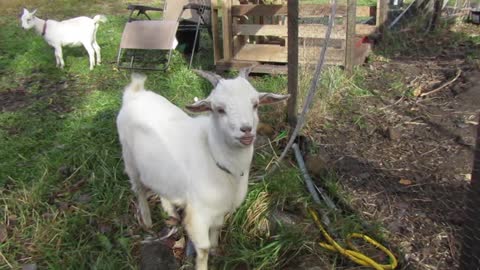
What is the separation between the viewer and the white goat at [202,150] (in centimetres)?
Result: 238

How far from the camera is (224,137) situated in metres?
2.48

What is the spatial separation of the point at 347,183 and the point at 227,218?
1083 mm

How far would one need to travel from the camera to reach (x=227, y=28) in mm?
6238

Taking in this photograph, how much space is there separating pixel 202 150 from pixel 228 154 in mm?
200

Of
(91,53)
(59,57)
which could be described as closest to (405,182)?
(91,53)

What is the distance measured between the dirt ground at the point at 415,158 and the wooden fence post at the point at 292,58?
335 millimetres

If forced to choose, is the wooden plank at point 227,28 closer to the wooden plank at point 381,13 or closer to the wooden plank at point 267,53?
the wooden plank at point 267,53

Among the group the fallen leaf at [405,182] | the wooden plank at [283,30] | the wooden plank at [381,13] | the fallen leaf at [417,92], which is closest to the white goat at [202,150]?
the fallen leaf at [405,182]

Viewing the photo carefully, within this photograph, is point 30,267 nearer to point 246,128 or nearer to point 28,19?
point 246,128

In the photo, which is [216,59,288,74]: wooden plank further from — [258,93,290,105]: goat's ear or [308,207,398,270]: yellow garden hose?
[258,93,290,105]: goat's ear

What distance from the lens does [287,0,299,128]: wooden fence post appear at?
4.04m

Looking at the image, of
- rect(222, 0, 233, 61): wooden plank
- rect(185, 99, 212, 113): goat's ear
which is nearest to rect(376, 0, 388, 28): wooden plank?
rect(222, 0, 233, 61): wooden plank

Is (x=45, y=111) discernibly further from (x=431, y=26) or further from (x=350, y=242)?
(x=431, y=26)

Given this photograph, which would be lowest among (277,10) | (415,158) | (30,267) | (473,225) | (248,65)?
(30,267)
